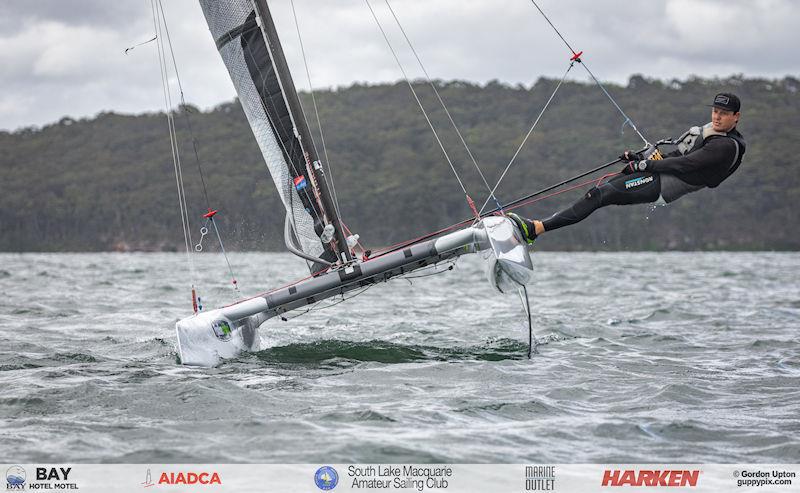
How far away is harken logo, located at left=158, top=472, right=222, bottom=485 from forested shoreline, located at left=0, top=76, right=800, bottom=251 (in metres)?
64.1

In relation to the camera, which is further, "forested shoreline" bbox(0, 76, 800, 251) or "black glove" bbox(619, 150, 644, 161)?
"forested shoreline" bbox(0, 76, 800, 251)

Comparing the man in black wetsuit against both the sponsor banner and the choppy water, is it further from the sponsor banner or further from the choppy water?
the sponsor banner

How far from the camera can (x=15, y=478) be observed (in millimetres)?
5078

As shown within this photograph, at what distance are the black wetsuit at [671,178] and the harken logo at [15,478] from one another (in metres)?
4.82

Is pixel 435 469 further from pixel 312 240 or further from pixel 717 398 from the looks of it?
pixel 312 240

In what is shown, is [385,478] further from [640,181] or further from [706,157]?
[706,157]

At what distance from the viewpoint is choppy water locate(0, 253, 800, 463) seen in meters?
5.64

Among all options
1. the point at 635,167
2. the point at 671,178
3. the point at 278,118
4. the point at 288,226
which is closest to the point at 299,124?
the point at 278,118

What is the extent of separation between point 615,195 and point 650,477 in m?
3.61

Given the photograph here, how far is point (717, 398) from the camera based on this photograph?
726 centimetres

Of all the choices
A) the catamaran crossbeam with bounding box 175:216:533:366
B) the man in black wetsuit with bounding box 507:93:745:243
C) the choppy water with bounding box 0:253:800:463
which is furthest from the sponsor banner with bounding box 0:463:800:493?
the man in black wetsuit with bounding box 507:93:745:243

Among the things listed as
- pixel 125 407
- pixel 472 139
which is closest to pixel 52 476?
pixel 125 407

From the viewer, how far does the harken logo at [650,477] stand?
5223mm

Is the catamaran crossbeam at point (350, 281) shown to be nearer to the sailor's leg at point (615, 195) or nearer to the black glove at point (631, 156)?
the sailor's leg at point (615, 195)
